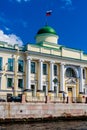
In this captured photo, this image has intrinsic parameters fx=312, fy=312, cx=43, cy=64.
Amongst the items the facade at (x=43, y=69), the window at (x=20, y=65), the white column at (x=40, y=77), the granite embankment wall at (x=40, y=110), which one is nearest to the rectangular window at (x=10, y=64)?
the facade at (x=43, y=69)

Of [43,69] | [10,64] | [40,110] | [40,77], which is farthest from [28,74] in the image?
[40,110]

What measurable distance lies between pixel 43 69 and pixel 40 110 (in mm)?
15588

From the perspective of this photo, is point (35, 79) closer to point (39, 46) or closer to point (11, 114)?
point (39, 46)

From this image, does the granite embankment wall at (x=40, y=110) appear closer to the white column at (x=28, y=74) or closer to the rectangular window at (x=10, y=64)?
the white column at (x=28, y=74)

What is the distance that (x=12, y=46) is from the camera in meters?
49.1

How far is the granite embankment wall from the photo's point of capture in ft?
112

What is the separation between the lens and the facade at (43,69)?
157 ft

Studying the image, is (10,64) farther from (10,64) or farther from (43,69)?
(43,69)

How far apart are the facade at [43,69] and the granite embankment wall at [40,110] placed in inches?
149

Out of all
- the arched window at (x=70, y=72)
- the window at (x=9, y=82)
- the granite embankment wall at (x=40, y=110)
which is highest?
the arched window at (x=70, y=72)

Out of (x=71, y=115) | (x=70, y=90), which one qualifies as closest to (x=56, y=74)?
(x=70, y=90)

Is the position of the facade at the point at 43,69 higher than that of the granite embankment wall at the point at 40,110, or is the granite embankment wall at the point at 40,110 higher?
the facade at the point at 43,69

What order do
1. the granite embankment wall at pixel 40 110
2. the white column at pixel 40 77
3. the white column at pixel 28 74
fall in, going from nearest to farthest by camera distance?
the granite embankment wall at pixel 40 110
the white column at pixel 28 74
the white column at pixel 40 77

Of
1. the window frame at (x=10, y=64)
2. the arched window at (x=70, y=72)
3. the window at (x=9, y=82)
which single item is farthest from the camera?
the arched window at (x=70, y=72)
